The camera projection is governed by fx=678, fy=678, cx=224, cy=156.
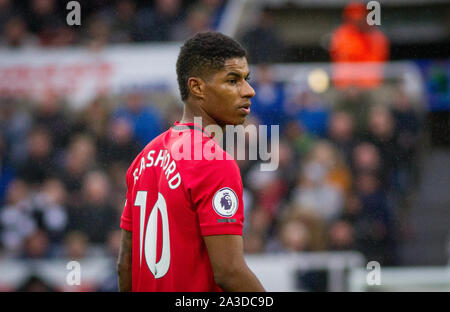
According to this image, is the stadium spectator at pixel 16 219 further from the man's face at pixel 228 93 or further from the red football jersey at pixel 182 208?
the man's face at pixel 228 93

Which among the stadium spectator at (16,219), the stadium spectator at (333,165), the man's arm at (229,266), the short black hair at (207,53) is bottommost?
the man's arm at (229,266)

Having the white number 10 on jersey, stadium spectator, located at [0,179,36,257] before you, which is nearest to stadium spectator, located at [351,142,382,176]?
stadium spectator, located at [0,179,36,257]

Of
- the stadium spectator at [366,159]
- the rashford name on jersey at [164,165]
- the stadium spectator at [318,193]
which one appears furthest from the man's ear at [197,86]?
the stadium spectator at [366,159]

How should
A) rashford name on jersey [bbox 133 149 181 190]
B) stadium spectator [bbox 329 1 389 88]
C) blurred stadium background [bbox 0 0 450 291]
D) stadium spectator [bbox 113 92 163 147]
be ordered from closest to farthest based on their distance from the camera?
rashford name on jersey [bbox 133 149 181 190] < blurred stadium background [bbox 0 0 450 291] < stadium spectator [bbox 113 92 163 147] < stadium spectator [bbox 329 1 389 88]

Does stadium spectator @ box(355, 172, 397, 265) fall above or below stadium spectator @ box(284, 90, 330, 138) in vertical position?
below

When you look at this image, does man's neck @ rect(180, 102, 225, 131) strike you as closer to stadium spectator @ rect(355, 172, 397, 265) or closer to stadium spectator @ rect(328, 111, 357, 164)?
stadium spectator @ rect(355, 172, 397, 265)

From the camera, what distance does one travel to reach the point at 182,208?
2.56 meters

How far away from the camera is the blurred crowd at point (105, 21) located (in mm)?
8375

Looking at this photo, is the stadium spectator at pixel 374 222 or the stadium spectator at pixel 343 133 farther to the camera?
the stadium spectator at pixel 343 133

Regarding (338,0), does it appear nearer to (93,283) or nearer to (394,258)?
(394,258)

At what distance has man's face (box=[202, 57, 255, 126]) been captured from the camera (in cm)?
276

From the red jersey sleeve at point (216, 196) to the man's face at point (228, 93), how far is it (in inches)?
12.8

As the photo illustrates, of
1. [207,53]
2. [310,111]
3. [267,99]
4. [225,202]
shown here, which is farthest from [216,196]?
[310,111]

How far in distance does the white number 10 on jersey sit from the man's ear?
451mm
